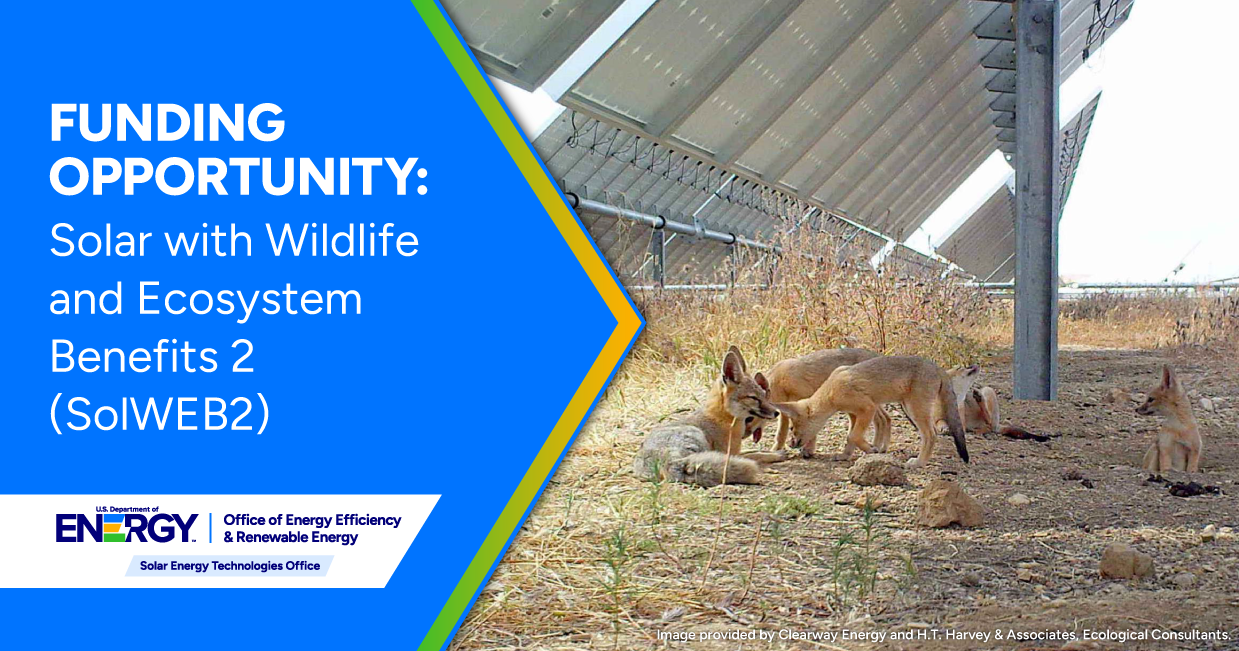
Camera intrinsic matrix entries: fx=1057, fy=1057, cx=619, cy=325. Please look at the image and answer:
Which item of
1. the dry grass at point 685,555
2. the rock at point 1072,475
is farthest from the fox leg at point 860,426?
the rock at point 1072,475

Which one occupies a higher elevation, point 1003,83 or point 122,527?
point 1003,83

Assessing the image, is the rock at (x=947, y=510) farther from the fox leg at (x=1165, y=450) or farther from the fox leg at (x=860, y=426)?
the fox leg at (x=1165, y=450)

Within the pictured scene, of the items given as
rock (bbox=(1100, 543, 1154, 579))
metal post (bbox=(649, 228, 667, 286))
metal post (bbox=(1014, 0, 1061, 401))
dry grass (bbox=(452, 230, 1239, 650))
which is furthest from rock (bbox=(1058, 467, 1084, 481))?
metal post (bbox=(649, 228, 667, 286))

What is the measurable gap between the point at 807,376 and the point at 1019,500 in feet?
4.35

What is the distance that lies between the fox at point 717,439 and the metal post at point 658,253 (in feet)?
11.5

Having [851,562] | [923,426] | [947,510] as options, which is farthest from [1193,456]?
[851,562]

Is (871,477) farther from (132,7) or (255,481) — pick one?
(132,7)

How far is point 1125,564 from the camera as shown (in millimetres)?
2875

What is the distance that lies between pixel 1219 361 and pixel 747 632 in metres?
9.41

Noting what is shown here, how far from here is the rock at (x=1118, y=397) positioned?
6.80 metres

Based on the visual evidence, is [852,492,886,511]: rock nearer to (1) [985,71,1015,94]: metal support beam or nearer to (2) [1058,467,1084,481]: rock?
(2) [1058,467,1084,481]: rock

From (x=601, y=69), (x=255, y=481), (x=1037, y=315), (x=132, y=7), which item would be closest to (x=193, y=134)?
(x=132, y=7)

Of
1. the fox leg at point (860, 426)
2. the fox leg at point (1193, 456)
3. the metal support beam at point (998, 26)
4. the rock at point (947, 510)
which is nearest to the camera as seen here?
Answer: the rock at point (947, 510)

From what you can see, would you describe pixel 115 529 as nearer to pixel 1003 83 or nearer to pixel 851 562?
pixel 851 562
